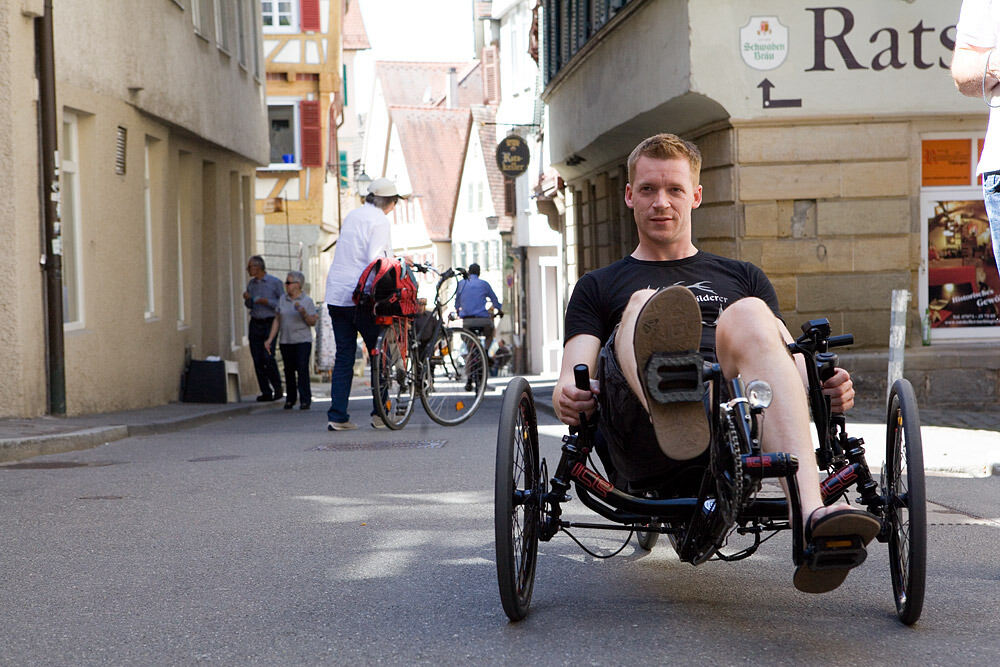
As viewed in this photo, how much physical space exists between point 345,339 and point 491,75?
37.1 m

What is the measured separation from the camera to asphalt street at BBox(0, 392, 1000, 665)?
3.93 metres

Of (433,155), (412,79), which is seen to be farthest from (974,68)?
(412,79)

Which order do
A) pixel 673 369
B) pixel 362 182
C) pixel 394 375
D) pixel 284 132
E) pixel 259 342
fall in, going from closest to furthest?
pixel 673 369, pixel 394 375, pixel 259 342, pixel 284 132, pixel 362 182

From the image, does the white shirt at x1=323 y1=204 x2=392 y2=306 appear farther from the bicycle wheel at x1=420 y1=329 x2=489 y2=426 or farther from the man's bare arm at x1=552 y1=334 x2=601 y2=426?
the man's bare arm at x1=552 y1=334 x2=601 y2=426

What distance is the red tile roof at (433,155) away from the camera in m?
63.4

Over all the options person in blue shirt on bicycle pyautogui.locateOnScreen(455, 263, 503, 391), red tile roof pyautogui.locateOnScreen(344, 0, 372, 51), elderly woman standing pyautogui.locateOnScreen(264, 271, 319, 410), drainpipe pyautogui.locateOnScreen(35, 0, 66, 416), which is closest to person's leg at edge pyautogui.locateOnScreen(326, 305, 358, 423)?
A: drainpipe pyautogui.locateOnScreen(35, 0, 66, 416)

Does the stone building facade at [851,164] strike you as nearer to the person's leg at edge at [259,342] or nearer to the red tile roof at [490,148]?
the person's leg at edge at [259,342]

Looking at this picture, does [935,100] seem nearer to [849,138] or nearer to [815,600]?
[849,138]

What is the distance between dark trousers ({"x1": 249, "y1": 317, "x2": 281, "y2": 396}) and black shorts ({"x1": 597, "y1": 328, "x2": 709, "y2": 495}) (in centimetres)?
1399

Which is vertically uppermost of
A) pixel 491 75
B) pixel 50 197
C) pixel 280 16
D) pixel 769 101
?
pixel 280 16

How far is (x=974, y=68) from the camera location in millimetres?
5008

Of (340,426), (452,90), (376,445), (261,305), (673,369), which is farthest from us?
(452,90)

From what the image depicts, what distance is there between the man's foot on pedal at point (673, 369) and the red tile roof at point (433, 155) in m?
58.8

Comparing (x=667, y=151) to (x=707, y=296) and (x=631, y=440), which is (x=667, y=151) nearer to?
(x=707, y=296)
